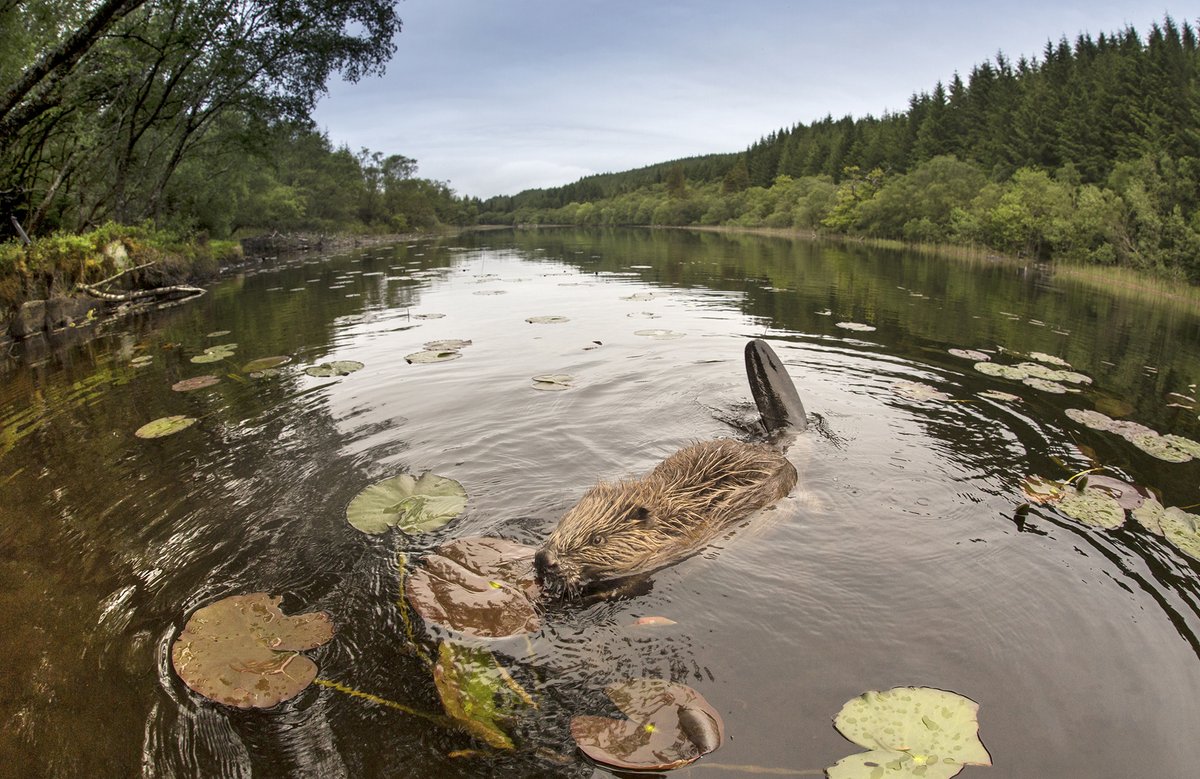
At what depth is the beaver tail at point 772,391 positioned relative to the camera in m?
5.69

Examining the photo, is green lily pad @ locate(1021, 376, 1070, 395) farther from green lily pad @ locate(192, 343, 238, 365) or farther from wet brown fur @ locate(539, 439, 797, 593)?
green lily pad @ locate(192, 343, 238, 365)

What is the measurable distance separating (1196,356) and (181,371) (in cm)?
1779

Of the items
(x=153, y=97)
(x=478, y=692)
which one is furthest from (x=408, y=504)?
(x=153, y=97)

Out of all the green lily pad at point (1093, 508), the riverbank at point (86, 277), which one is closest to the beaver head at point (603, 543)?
the green lily pad at point (1093, 508)

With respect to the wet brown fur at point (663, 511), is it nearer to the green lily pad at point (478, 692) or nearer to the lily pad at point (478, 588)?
the lily pad at point (478, 588)

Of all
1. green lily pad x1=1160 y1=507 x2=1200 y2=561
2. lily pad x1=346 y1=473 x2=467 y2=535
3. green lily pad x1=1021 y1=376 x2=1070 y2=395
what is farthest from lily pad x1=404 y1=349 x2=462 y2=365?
green lily pad x1=1160 y1=507 x2=1200 y2=561

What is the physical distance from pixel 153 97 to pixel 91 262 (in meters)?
10.6

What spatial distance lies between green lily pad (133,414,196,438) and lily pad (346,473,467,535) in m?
3.21

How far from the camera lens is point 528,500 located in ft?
16.9

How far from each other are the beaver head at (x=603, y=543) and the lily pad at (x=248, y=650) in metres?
1.32

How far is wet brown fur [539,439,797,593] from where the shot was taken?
3682 mm

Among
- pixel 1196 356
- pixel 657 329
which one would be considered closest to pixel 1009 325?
pixel 1196 356

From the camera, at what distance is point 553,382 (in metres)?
8.67

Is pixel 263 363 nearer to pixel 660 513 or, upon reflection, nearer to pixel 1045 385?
pixel 660 513
